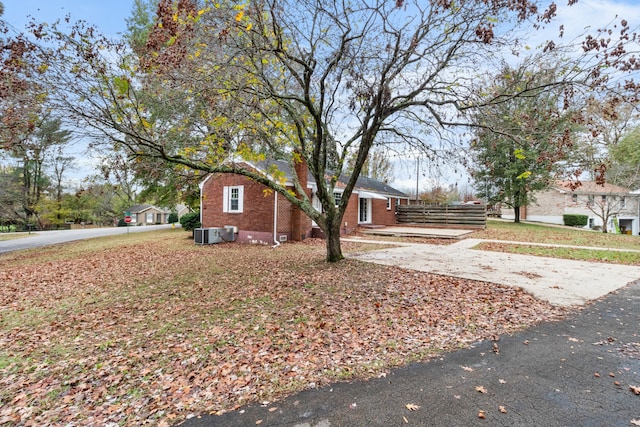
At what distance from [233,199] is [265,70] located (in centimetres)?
915

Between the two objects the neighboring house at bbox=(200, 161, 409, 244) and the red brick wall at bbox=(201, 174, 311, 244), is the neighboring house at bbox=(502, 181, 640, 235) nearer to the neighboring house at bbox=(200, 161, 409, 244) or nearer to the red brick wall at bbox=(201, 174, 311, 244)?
the neighboring house at bbox=(200, 161, 409, 244)

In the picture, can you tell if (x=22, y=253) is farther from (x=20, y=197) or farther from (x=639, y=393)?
(x=20, y=197)

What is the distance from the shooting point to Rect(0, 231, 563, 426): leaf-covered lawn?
302cm

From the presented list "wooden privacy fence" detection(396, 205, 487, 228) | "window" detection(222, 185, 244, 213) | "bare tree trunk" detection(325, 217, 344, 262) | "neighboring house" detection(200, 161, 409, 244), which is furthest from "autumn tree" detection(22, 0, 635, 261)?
"wooden privacy fence" detection(396, 205, 487, 228)

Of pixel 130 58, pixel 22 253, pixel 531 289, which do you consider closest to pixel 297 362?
pixel 531 289

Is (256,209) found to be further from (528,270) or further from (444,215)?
(444,215)

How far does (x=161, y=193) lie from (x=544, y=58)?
67.7ft

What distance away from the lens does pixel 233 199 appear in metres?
15.6

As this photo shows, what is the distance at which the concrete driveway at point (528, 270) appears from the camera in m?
6.19

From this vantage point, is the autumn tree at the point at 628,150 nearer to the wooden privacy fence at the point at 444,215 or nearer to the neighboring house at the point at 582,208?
the neighboring house at the point at 582,208

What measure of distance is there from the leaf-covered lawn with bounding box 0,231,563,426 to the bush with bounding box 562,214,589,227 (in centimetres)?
2783

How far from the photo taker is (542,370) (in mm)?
3191

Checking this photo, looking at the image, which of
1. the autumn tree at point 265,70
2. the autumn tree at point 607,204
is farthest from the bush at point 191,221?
the autumn tree at point 607,204

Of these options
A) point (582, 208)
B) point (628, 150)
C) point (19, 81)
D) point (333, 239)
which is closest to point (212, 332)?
point (333, 239)
